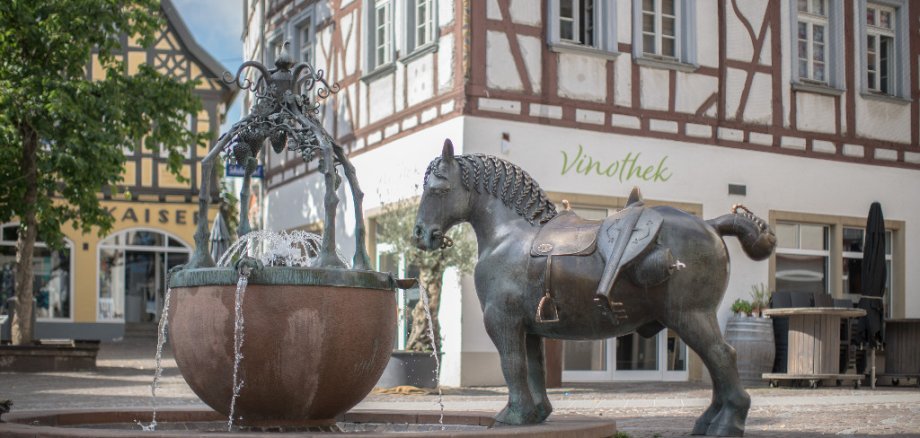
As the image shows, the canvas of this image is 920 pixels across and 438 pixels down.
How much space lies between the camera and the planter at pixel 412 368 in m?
14.2

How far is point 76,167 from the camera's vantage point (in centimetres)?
1934

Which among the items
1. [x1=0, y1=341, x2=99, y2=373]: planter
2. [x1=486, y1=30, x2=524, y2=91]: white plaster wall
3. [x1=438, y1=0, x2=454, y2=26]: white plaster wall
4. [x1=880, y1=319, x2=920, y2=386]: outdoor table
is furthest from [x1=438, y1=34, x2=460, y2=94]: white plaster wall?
[x1=0, y1=341, x2=99, y2=373]: planter

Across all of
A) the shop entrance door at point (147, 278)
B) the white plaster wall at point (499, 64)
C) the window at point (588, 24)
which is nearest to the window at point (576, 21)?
the window at point (588, 24)

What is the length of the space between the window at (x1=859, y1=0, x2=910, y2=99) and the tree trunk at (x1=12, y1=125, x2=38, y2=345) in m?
12.8

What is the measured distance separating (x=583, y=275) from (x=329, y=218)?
1365 mm

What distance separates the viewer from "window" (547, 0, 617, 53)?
16547 millimetres

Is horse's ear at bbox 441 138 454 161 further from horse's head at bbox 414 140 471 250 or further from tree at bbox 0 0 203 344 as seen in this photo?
tree at bbox 0 0 203 344

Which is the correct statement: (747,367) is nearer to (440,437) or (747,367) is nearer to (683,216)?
(683,216)

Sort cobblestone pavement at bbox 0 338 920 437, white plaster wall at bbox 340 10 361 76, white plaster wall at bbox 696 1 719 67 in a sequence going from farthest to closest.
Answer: white plaster wall at bbox 340 10 361 76
white plaster wall at bbox 696 1 719 67
cobblestone pavement at bbox 0 338 920 437

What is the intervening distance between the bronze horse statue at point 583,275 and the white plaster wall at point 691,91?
34.0 feet

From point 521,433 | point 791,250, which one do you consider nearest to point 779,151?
point 791,250

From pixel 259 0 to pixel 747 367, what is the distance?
44.9ft

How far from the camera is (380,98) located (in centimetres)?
1847

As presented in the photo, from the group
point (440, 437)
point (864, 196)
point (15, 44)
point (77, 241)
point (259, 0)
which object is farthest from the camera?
point (77, 241)
